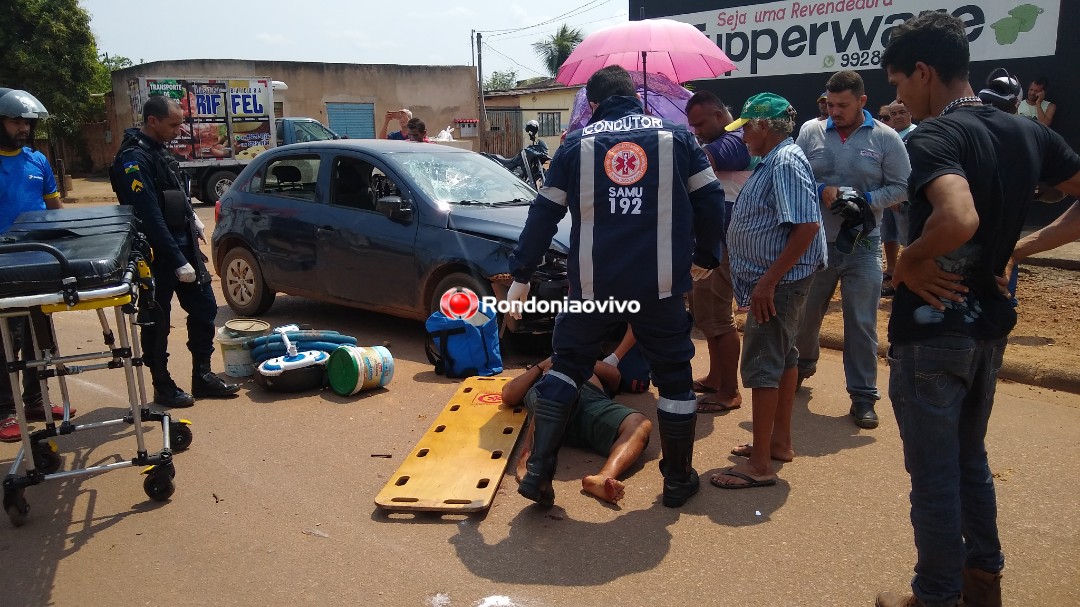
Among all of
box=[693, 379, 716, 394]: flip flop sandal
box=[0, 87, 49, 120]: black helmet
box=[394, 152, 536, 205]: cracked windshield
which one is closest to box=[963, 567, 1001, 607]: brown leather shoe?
box=[693, 379, 716, 394]: flip flop sandal

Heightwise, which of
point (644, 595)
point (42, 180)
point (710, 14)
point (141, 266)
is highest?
point (710, 14)

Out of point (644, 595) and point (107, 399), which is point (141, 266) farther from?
point (644, 595)

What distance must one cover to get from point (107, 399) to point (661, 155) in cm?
461

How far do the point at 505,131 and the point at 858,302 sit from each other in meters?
27.0

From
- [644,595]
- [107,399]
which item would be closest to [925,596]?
[644,595]

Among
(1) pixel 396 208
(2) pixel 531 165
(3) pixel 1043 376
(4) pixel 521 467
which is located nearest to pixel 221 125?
(2) pixel 531 165

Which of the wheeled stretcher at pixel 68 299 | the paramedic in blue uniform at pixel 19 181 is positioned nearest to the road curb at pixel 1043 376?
the wheeled stretcher at pixel 68 299

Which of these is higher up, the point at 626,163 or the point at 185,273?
the point at 626,163

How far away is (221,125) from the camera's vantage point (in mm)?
20859

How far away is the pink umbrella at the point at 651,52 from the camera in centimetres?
709

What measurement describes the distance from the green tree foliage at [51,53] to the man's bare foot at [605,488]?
84.0 feet

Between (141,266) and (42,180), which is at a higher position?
(42,180)

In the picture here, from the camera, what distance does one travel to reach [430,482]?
4.11 m

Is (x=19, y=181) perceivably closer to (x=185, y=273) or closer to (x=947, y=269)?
(x=185, y=273)
